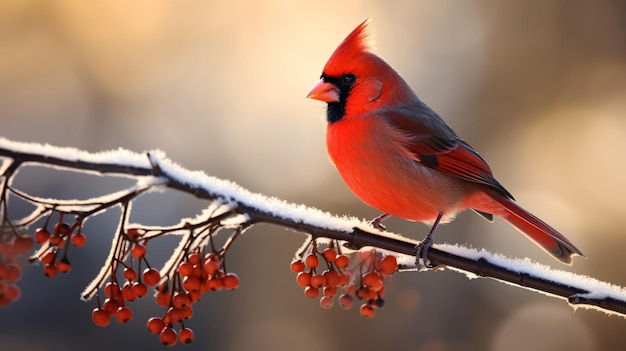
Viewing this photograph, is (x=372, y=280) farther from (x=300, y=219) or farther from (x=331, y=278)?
(x=300, y=219)

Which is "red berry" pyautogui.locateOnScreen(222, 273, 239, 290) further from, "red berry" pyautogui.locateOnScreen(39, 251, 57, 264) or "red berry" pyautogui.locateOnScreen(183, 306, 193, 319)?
"red berry" pyautogui.locateOnScreen(39, 251, 57, 264)

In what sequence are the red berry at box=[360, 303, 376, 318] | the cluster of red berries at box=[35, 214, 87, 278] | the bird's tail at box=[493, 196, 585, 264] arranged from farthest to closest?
the bird's tail at box=[493, 196, 585, 264], the red berry at box=[360, 303, 376, 318], the cluster of red berries at box=[35, 214, 87, 278]

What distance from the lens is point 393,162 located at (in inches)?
83.2

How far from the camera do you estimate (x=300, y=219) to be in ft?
4.67

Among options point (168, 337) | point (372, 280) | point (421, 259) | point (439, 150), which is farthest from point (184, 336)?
point (439, 150)

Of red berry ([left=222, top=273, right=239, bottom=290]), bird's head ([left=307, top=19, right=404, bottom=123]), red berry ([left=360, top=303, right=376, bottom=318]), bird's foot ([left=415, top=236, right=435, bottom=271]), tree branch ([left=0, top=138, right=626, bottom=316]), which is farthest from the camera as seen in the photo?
bird's head ([left=307, top=19, right=404, bottom=123])

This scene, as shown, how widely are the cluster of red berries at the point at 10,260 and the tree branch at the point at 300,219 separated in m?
0.14

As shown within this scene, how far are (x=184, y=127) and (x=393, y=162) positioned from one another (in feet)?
17.0

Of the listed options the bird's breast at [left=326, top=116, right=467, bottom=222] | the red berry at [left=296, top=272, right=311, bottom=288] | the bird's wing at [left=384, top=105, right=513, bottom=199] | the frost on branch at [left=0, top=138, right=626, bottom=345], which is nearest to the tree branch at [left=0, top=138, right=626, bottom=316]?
the frost on branch at [left=0, top=138, right=626, bottom=345]

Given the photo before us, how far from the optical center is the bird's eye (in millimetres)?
2217

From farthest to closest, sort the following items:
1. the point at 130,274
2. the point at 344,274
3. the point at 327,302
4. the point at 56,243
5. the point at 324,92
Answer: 1. the point at 324,92
2. the point at 327,302
3. the point at 344,274
4. the point at 130,274
5. the point at 56,243

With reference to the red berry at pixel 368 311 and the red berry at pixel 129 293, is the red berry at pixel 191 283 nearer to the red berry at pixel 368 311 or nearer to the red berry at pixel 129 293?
the red berry at pixel 129 293

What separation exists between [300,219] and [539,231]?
989mm

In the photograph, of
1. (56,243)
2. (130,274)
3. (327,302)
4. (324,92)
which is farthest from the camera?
(324,92)
